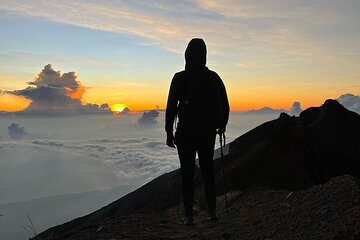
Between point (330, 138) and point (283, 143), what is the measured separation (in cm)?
199

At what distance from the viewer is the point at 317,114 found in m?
17.1

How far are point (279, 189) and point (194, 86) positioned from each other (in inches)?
201

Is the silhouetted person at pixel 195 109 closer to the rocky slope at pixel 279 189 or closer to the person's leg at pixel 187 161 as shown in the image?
the person's leg at pixel 187 161

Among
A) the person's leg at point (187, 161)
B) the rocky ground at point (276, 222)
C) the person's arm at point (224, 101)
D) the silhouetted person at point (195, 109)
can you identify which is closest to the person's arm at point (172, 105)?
the silhouetted person at point (195, 109)

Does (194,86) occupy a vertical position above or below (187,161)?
above

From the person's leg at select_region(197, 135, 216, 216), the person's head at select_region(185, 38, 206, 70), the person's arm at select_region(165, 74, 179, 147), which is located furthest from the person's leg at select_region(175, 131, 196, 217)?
the person's head at select_region(185, 38, 206, 70)

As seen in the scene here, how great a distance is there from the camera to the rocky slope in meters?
6.55

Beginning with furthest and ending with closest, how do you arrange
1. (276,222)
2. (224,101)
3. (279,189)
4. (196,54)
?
(279,189), (224,101), (196,54), (276,222)

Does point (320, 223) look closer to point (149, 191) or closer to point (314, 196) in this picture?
point (314, 196)

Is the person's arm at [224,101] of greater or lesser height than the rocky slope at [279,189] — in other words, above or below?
above

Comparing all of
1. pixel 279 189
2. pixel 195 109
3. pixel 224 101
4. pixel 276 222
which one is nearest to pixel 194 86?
pixel 195 109

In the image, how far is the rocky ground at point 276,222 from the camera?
5574mm

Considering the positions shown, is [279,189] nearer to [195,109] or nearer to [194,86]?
[195,109]

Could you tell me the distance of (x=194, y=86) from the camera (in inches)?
305
